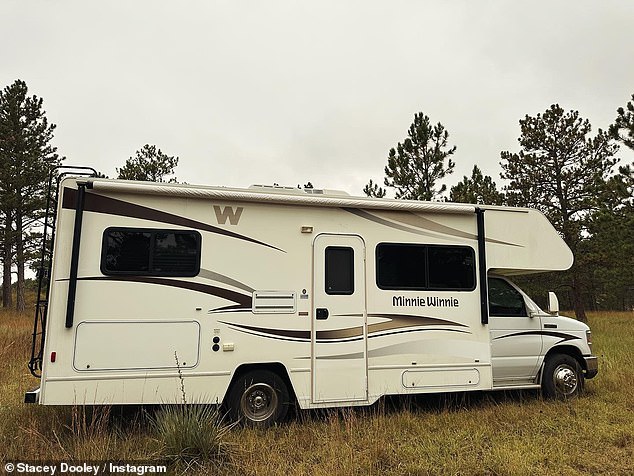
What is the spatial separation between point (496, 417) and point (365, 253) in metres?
2.82

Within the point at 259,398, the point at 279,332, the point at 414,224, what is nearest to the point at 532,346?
the point at 414,224

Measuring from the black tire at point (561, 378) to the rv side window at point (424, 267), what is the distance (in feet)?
6.66

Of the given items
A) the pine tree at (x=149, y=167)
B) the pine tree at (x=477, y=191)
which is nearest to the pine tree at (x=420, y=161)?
the pine tree at (x=477, y=191)

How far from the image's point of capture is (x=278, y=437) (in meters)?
5.62

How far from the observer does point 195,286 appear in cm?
582

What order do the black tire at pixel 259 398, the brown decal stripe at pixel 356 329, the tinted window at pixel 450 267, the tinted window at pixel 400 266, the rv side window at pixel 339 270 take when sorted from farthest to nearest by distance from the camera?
1. the tinted window at pixel 450 267
2. the tinted window at pixel 400 266
3. the rv side window at pixel 339 270
4. the brown decal stripe at pixel 356 329
5. the black tire at pixel 259 398

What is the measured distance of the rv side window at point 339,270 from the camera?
631cm

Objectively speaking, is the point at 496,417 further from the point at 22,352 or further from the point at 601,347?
the point at 22,352

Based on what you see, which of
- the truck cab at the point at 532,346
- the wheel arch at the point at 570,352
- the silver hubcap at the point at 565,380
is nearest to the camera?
the truck cab at the point at 532,346

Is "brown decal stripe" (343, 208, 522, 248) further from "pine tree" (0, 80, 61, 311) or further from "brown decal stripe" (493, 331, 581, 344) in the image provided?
"pine tree" (0, 80, 61, 311)

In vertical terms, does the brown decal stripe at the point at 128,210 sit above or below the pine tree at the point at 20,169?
below

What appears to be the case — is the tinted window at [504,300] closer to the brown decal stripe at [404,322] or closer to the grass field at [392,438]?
the brown decal stripe at [404,322]

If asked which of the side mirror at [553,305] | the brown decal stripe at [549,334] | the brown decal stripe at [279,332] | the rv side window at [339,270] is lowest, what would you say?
the brown decal stripe at [549,334]

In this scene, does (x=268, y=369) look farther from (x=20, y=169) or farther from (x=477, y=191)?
(x=20, y=169)
